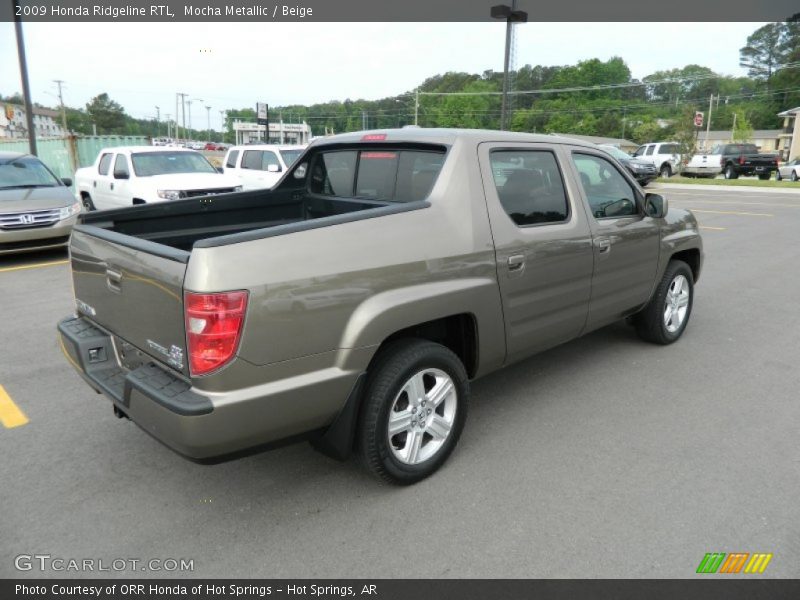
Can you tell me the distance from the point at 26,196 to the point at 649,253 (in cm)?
874

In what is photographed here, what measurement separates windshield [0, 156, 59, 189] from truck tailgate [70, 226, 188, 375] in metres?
7.36

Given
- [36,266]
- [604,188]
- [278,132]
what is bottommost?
[36,266]

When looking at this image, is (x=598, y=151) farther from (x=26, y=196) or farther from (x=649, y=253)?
(x=26, y=196)

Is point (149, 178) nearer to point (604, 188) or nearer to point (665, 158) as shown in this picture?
point (604, 188)

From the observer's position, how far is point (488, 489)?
313 centimetres

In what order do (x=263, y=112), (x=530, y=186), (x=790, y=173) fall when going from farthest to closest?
(x=790, y=173) → (x=263, y=112) → (x=530, y=186)

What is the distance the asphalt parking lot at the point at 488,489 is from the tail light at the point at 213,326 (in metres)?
0.92

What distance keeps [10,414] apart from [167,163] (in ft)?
27.9

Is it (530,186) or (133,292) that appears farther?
(530,186)

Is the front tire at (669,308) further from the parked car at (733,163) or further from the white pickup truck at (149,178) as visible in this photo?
the parked car at (733,163)

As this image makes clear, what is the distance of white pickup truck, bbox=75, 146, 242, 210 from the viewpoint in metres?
10.5

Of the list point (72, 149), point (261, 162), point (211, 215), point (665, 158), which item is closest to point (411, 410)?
point (211, 215)

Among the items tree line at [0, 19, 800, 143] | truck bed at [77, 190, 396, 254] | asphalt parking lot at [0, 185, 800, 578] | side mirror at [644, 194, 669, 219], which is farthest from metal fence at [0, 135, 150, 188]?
tree line at [0, 19, 800, 143]

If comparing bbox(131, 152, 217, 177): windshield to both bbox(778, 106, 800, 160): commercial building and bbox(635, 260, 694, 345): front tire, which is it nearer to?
bbox(635, 260, 694, 345): front tire
